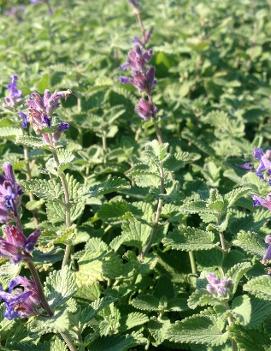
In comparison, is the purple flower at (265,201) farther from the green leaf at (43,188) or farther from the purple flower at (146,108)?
the purple flower at (146,108)

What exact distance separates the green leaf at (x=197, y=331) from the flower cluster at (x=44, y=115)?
951 mm

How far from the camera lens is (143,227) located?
2.73 m

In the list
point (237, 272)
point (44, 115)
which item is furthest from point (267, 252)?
point (44, 115)

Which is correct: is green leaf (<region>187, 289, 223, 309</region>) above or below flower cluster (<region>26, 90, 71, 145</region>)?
below

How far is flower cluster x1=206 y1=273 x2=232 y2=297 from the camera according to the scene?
1.94 metres

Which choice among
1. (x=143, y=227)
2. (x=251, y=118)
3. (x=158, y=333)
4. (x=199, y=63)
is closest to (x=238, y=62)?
(x=199, y=63)

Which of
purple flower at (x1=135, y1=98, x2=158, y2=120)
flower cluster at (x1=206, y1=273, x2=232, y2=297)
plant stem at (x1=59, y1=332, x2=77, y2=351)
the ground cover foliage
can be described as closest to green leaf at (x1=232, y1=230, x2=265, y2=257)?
the ground cover foliage

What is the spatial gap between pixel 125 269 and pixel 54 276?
541 mm

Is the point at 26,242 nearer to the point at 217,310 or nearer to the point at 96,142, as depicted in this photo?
the point at 217,310

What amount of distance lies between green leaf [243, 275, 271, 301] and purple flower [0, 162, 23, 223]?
87 cm

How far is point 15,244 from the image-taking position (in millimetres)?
1763

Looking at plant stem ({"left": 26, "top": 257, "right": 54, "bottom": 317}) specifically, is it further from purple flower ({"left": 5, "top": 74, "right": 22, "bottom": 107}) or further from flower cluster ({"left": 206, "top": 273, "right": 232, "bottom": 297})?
purple flower ({"left": 5, "top": 74, "right": 22, "bottom": 107})

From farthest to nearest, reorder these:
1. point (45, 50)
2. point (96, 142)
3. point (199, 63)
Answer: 1. point (45, 50)
2. point (199, 63)
3. point (96, 142)

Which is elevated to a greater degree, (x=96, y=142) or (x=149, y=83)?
(x=149, y=83)
